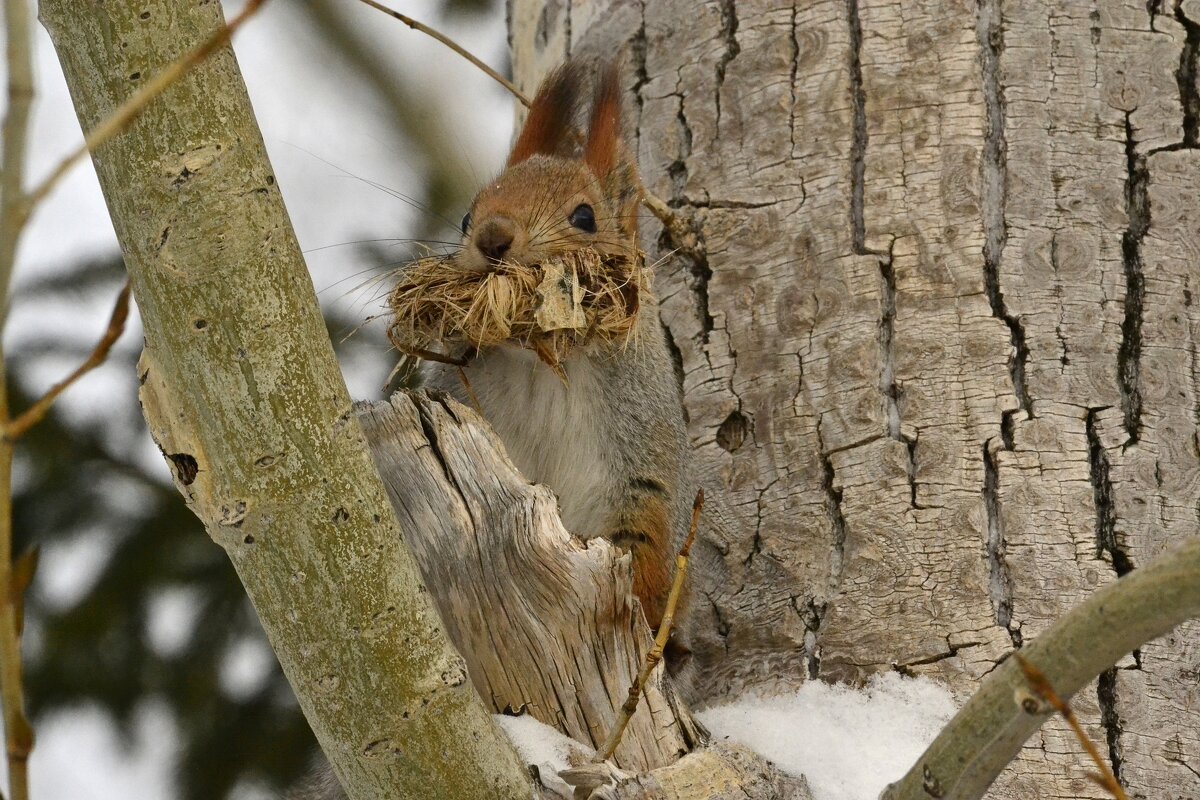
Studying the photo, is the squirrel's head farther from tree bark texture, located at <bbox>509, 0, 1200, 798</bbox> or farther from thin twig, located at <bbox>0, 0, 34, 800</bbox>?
thin twig, located at <bbox>0, 0, 34, 800</bbox>

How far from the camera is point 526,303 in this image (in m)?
2.05

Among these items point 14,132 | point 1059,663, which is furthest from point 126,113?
point 1059,663

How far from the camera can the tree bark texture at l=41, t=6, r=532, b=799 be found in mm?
1242

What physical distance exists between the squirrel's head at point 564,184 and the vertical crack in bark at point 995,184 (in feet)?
2.14

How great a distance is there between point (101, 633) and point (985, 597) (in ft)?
6.48

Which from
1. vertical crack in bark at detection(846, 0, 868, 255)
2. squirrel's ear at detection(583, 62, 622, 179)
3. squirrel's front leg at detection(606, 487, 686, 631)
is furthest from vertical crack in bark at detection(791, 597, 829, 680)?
squirrel's ear at detection(583, 62, 622, 179)

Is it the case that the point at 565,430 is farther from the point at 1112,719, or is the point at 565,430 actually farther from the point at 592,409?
the point at 1112,719

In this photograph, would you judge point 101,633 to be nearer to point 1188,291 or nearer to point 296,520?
point 296,520

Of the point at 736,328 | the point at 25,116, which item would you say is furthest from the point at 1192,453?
the point at 25,116

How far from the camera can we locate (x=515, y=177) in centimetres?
241

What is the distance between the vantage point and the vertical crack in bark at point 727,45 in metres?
2.52

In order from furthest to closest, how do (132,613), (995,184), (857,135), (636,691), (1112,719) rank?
1. (132,613)
2. (857,135)
3. (995,184)
4. (1112,719)
5. (636,691)

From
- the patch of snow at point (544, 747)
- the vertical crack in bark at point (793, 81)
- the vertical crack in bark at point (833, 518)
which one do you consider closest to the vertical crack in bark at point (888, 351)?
the vertical crack in bark at point (833, 518)

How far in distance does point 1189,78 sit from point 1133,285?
1.38 ft
